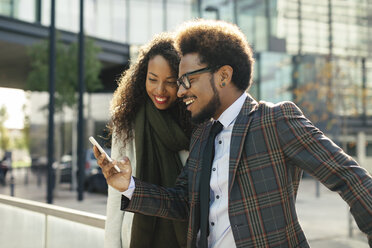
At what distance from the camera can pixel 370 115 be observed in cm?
2722

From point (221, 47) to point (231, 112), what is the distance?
0.27 metres

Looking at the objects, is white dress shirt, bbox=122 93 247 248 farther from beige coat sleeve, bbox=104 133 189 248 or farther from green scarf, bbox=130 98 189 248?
beige coat sleeve, bbox=104 133 189 248

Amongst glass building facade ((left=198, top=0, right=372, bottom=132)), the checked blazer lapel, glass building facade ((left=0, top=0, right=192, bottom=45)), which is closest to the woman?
the checked blazer lapel

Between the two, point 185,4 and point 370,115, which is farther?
point 370,115

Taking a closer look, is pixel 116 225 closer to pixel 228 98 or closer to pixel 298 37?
pixel 228 98

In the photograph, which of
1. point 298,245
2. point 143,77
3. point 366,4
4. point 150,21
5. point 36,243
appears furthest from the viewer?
point 366,4

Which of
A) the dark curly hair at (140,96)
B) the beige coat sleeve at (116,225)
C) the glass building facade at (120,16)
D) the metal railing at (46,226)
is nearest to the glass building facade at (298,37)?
the glass building facade at (120,16)

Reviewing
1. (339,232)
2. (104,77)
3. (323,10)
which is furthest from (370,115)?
(339,232)

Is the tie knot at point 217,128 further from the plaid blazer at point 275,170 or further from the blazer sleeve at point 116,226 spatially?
the blazer sleeve at point 116,226

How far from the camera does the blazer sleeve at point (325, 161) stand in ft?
4.78

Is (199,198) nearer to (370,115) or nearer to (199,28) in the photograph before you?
(199,28)

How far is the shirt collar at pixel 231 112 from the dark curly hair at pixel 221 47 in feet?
0.20

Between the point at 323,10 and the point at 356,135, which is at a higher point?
the point at 323,10

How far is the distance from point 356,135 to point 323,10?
773 centimetres
